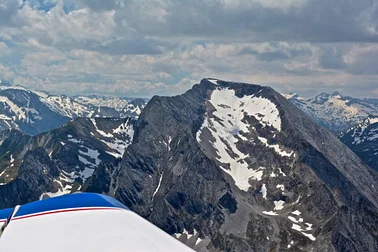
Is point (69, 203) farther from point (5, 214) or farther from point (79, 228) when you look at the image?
point (79, 228)

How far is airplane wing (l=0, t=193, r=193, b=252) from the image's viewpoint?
2261 centimetres

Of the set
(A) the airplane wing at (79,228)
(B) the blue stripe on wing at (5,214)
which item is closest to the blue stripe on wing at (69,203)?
(A) the airplane wing at (79,228)

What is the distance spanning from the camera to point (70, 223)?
2581 centimetres

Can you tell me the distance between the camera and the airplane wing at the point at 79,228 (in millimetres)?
22609

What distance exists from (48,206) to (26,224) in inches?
107

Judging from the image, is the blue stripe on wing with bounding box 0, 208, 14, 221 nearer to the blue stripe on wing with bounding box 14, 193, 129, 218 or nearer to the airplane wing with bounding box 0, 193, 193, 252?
the airplane wing with bounding box 0, 193, 193, 252

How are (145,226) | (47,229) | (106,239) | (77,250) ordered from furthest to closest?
(145,226)
(47,229)
(106,239)
(77,250)

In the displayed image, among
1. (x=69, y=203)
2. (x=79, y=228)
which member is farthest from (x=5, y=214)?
(x=79, y=228)

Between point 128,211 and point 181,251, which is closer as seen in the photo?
point 181,251

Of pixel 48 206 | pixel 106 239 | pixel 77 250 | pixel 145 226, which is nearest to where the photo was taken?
pixel 77 250

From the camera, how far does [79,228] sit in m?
25.0

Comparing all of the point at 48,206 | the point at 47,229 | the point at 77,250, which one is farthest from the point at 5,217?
the point at 77,250

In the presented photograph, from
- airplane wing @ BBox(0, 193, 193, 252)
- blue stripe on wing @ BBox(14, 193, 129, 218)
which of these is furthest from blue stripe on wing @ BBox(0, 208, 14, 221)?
blue stripe on wing @ BBox(14, 193, 129, 218)

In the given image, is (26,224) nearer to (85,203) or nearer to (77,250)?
(85,203)
